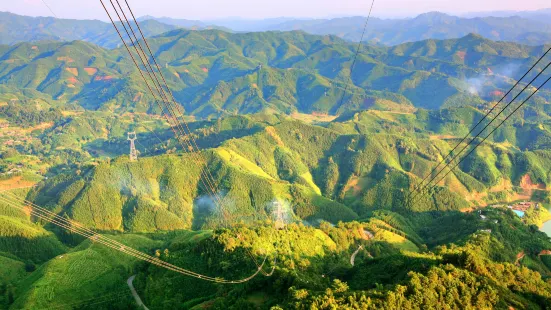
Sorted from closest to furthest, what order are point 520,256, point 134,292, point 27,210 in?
point 134,292 → point 520,256 → point 27,210

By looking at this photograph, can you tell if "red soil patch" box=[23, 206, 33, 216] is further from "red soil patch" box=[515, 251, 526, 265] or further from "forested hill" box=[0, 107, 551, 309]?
"red soil patch" box=[515, 251, 526, 265]

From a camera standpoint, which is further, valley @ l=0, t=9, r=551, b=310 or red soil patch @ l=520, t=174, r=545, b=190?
red soil patch @ l=520, t=174, r=545, b=190

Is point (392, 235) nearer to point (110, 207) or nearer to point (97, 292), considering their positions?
point (97, 292)

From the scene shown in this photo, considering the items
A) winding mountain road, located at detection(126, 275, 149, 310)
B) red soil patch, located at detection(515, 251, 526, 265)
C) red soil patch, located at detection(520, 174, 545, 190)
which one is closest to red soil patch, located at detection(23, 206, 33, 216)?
winding mountain road, located at detection(126, 275, 149, 310)

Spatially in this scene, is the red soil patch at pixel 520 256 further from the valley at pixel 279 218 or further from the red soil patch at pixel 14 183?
the red soil patch at pixel 14 183

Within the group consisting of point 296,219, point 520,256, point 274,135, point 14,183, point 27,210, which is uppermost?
point 14,183

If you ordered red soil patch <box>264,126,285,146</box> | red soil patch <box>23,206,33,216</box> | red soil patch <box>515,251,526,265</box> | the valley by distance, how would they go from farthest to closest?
red soil patch <box>264,126,285,146</box>
red soil patch <box>23,206,33,216</box>
red soil patch <box>515,251,526,265</box>
the valley

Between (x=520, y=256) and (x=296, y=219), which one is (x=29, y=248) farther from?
(x=520, y=256)

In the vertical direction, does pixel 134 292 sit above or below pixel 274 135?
above

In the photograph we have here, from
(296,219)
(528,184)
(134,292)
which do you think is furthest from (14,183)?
(528,184)

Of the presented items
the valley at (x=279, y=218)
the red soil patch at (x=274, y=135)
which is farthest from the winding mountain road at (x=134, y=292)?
the red soil patch at (x=274, y=135)

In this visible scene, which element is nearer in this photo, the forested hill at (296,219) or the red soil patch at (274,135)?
the forested hill at (296,219)
